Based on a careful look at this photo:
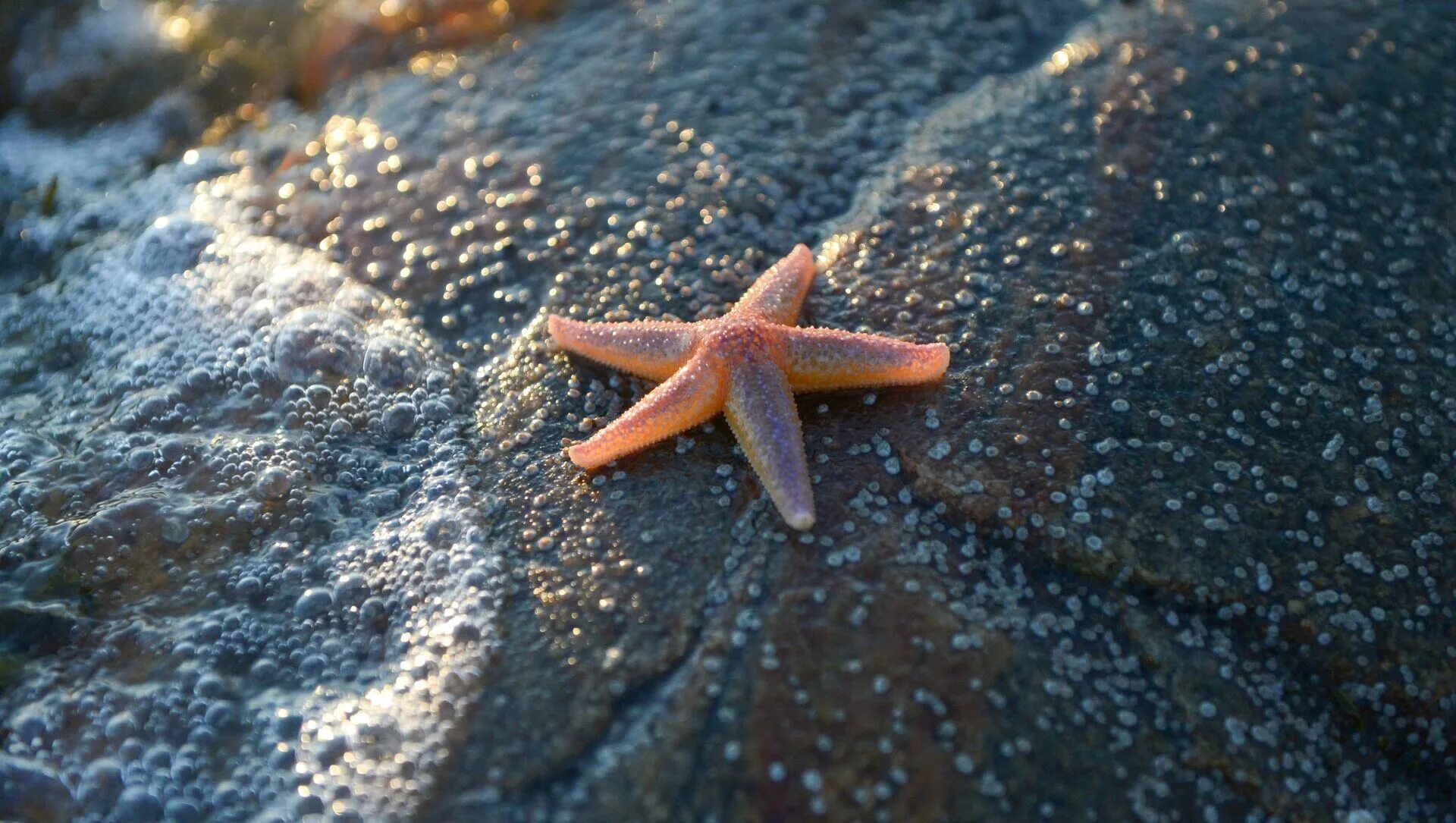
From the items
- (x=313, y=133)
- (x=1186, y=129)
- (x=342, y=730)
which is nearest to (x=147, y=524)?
(x=342, y=730)

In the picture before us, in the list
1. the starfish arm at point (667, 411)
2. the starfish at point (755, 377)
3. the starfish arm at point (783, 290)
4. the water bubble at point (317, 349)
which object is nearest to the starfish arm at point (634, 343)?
the starfish at point (755, 377)

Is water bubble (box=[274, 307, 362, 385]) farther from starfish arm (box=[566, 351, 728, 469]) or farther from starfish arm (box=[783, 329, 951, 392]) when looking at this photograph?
starfish arm (box=[783, 329, 951, 392])

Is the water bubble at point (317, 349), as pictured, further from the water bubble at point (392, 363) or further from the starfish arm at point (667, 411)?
the starfish arm at point (667, 411)

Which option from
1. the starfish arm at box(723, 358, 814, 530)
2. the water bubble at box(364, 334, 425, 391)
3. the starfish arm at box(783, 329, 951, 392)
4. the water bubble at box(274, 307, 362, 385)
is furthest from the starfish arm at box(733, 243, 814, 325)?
the water bubble at box(274, 307, 362, 385)

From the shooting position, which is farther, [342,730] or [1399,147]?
[1399,147]

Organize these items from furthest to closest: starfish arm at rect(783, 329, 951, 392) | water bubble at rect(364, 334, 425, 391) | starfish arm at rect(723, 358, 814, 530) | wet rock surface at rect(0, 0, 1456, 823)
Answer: water bubble at rect(364, 334, 425, 391)
starfish arm at rect(783, 329, 951, 392)
starfish arm at rect(723, 358, 814, 530)
wet rock surface at rect(0, 0, 1456, 823)

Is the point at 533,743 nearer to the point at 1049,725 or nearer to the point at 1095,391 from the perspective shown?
the point at 1049,725
